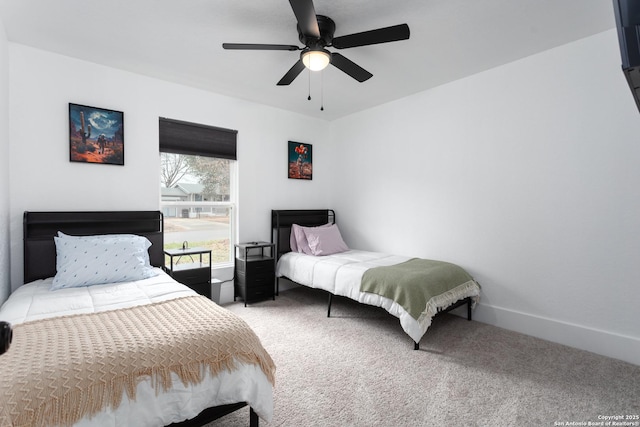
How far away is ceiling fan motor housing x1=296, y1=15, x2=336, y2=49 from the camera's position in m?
2.25

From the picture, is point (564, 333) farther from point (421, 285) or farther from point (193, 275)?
point (193, 275)

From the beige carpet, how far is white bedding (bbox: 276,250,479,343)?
0.28m

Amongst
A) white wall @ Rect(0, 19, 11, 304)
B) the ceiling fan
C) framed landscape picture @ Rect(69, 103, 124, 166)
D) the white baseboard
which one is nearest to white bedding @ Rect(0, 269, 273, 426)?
white wall @ Rect(0, 19, 11, 304)

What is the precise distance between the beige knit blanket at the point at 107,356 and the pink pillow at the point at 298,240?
239 cm

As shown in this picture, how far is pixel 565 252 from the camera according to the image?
283 cm

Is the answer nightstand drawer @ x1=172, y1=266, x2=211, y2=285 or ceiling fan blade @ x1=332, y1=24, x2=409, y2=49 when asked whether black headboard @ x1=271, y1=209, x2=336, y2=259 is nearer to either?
nightstand drawer @ x1=172, y1=266, x2=211, y2=285

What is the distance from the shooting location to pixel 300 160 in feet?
15.7

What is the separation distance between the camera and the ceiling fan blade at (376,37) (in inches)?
79.9

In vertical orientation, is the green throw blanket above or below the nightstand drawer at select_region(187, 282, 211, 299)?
above

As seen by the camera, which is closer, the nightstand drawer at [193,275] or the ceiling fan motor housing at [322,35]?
the ceiling fan motor housing at [322,35]

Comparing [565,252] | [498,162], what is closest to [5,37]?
[498,162]

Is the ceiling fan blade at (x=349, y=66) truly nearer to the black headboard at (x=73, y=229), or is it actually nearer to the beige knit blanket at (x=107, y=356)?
the beige knit blanket at (x=107, y=356)

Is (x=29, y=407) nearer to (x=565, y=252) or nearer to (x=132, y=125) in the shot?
(x=132, y=125)

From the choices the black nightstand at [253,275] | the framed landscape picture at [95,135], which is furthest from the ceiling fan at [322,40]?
the black nightstand at [253,275]
